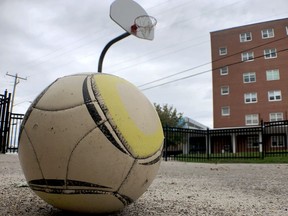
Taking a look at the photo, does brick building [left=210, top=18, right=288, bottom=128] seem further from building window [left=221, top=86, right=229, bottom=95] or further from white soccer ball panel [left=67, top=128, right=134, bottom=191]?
white soccer ball panel [left=67, top=128, right=134, bottom=191]

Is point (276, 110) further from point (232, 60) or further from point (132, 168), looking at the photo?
point (132, 168)

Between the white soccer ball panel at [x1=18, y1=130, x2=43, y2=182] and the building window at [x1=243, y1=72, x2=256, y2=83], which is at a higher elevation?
the building window at [x1=243, y1=72, x2=256, y2=83]

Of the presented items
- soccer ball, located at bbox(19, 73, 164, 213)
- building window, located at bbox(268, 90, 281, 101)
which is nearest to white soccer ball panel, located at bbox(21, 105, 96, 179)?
soccer ball, located at bbox(19, 73, 164, 213)

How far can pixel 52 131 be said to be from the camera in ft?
8.58

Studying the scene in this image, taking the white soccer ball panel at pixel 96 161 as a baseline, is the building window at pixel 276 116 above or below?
above

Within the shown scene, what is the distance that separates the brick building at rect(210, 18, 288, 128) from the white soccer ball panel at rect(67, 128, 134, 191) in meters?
38.9

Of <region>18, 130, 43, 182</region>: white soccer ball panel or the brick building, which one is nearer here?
<region>18, 130, 43, 182</region>: white soccer ball panel

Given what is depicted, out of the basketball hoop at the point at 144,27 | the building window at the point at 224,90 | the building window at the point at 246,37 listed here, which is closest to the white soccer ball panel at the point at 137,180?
the basketball hoop at the point at 144,27

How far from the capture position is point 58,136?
259cm

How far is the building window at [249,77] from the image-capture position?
4100 cm

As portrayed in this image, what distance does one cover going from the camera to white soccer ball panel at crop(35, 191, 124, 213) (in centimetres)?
265

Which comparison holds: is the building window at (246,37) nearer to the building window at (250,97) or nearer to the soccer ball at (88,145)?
the building window at (250,97)

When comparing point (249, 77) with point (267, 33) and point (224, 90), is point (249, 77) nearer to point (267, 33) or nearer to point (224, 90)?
point (224, 90)

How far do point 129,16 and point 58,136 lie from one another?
4400 mm
